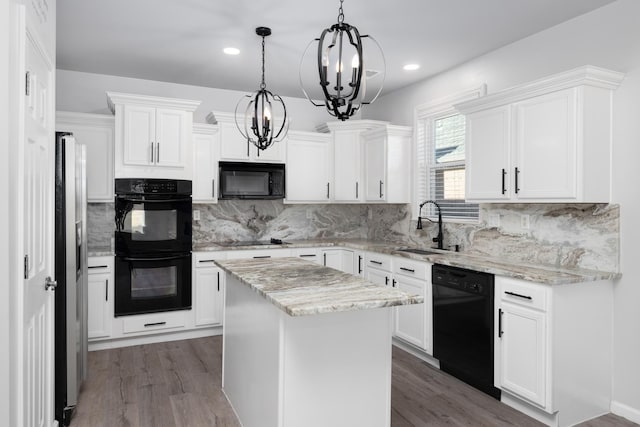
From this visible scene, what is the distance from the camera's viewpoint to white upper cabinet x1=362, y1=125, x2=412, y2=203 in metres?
4.70

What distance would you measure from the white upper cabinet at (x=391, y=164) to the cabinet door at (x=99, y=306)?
2895 millimetres

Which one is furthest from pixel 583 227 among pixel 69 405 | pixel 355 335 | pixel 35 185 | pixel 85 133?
pixel 85 133

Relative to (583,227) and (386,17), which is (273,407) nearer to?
(583,227)

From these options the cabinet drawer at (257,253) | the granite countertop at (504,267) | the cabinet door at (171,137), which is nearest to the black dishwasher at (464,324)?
the granite countertop at (504,267)

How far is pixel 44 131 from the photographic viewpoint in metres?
2.21

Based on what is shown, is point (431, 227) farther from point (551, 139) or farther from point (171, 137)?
point (171, 137)

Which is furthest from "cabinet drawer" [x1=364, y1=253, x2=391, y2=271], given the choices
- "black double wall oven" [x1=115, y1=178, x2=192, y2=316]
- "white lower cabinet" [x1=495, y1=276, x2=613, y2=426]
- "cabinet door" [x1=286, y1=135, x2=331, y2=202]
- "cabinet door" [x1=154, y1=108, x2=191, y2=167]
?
"cabinet door" [x1=154, y1=108, x2=191, y2=167]

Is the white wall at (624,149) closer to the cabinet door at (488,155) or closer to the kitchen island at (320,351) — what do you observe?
the cabinet door at (488,155)

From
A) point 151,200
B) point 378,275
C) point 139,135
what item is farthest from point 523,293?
point 139,135

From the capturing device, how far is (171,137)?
4.20 metres

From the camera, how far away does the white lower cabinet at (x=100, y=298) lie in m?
3.93

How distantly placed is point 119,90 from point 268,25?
85.9 inches

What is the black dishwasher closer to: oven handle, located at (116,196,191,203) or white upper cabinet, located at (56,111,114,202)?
oven handle, located at (116,196,191,203)

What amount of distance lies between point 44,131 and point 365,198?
345 cm
